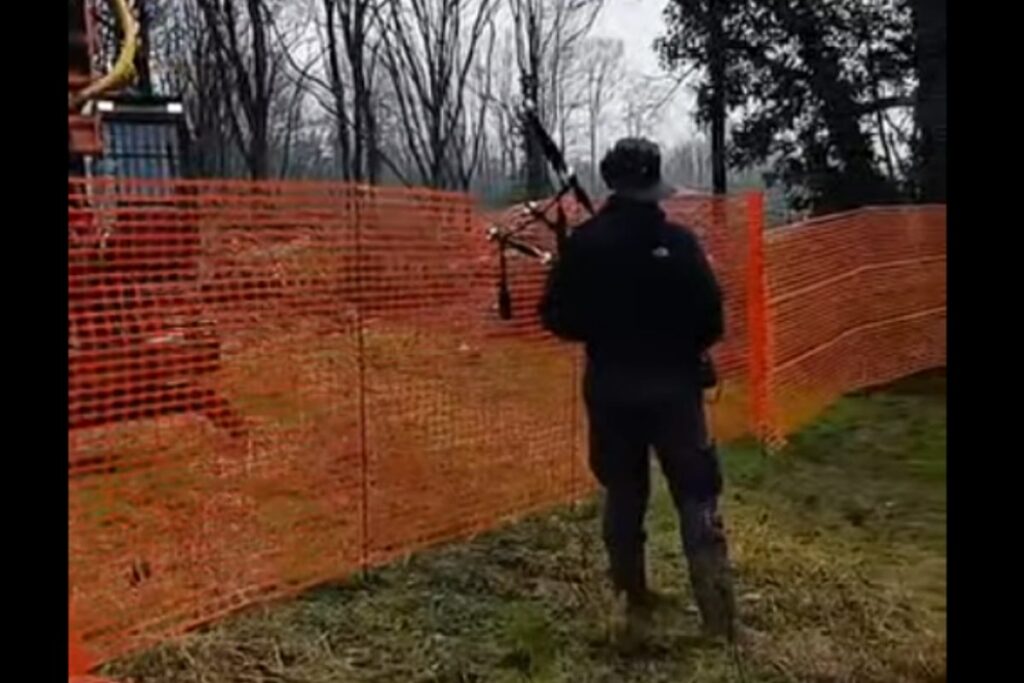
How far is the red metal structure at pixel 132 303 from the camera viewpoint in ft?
10.8

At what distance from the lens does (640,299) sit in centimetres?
305

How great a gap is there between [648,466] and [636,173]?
75 cm

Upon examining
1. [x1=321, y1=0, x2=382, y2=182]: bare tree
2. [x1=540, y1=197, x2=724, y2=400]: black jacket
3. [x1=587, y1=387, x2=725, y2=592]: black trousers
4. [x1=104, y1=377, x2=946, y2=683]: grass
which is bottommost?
[x1=104, y1=377, x2=946, y2=683]: grass

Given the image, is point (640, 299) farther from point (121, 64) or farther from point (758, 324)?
point (758, 324)

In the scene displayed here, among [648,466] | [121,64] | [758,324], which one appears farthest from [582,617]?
[758,324]

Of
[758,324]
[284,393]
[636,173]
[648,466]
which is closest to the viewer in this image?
[636,173]

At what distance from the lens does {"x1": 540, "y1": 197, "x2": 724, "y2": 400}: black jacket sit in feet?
9.93

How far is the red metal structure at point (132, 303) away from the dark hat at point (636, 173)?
1239mm

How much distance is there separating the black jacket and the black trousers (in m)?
0.06

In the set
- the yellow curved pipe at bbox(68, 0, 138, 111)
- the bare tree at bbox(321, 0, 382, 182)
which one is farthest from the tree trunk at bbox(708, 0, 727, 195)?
the bare tree at bbox(321, 0, 382, 182)

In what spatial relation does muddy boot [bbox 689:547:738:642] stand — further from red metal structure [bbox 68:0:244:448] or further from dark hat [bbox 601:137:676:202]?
red metal structure [bbox 68:0:244:448]
